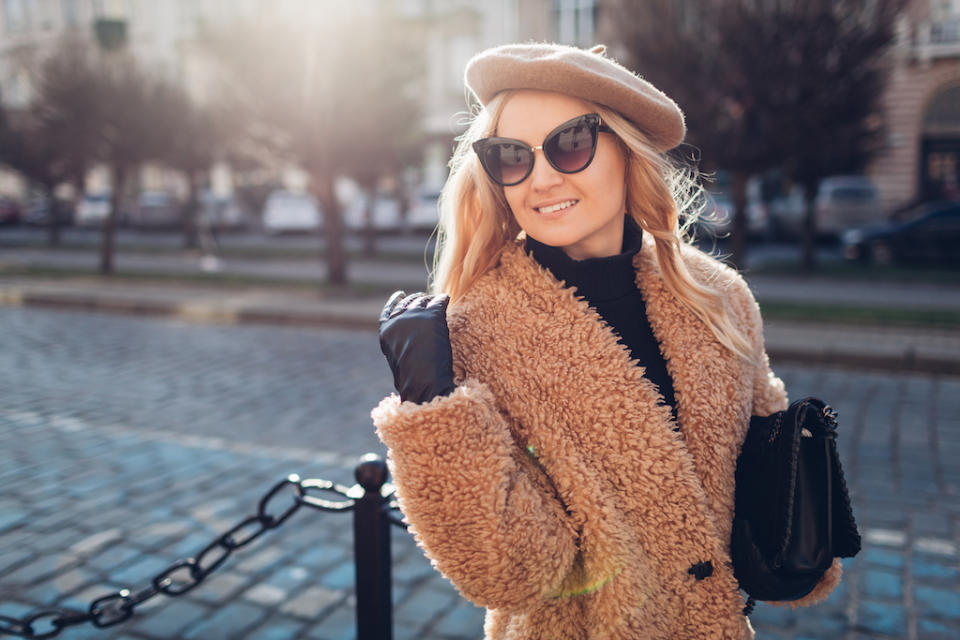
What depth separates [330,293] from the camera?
12.2m

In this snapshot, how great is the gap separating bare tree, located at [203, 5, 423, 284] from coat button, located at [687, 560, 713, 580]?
38.5 ft

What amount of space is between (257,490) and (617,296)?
323 centimetres

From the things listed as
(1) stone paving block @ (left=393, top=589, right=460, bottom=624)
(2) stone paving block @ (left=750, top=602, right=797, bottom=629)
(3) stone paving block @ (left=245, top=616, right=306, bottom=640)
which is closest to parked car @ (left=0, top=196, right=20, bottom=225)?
(3) stone paving block @ (left=245, top=616, right=306, bottom=640)

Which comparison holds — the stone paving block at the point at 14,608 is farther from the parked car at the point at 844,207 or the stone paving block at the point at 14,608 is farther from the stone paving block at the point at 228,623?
the parked car at the point at 844,207

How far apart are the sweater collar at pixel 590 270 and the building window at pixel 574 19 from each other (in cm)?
2894

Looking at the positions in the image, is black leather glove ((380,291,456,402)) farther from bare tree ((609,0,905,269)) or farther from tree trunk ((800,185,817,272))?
tree trunk ((800,185,817,272))

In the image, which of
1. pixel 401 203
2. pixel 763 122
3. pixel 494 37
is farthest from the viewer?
pixel 494 37

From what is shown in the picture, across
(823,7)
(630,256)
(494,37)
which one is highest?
(494,37)

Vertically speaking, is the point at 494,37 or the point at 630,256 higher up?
the point at 494,37

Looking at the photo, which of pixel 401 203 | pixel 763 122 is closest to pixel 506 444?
pixel 763 122

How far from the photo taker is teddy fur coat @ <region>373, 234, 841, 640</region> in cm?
137

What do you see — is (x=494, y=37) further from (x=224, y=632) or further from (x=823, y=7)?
(x=224, y=632)

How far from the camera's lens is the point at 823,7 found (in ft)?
34.2

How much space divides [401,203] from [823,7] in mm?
20832
